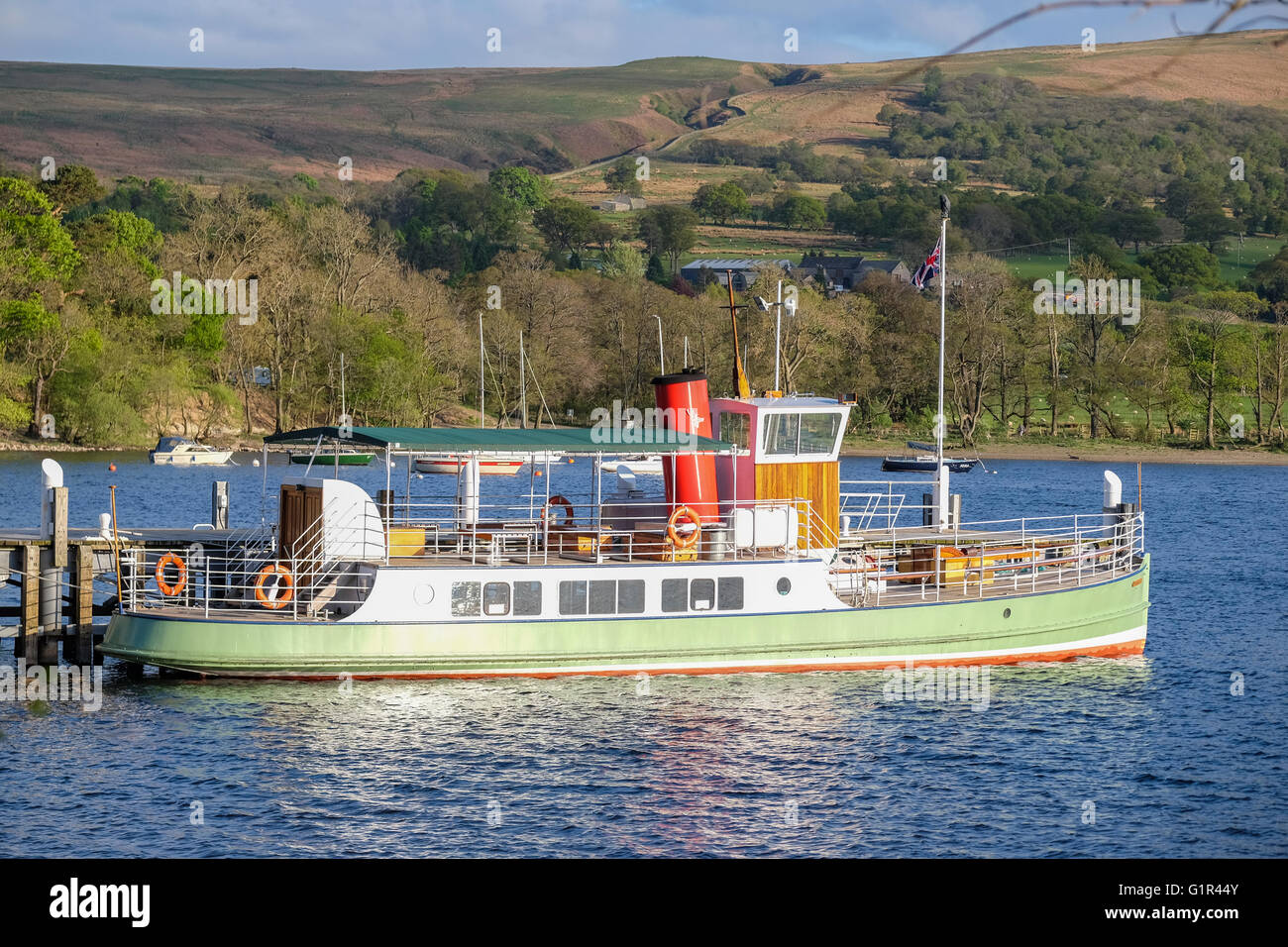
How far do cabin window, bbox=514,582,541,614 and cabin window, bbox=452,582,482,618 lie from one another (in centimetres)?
83

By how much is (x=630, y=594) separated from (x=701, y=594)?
5.33 feet

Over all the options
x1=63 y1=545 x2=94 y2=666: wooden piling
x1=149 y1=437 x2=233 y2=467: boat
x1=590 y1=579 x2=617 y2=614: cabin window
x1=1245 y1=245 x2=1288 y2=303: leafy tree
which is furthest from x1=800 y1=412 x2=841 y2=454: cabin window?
x1=1245 y1=245 x2=1288 y2=303: leafy tree

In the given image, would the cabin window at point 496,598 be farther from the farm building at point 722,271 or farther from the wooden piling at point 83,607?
the farm building at point 722,271

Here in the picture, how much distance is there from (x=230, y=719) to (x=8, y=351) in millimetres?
84725

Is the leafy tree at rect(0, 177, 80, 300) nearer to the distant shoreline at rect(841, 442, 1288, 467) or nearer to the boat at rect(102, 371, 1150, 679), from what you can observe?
the distant shoreline at rect(841, 442, 1288, 467)

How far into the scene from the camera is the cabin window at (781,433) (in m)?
35.1

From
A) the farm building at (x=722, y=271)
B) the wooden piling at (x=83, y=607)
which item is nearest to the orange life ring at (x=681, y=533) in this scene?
the wooden piling at (x=83, y=607)

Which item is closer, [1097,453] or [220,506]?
[220,506]

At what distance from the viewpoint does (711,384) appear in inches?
5084

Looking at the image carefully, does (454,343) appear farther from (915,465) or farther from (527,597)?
(527,597)

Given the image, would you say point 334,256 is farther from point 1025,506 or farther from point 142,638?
point 142,638

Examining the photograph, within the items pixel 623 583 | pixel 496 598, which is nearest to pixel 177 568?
pixel 496 598

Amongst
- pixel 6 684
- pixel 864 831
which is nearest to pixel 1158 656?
pixel 864 831

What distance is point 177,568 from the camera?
105ft
